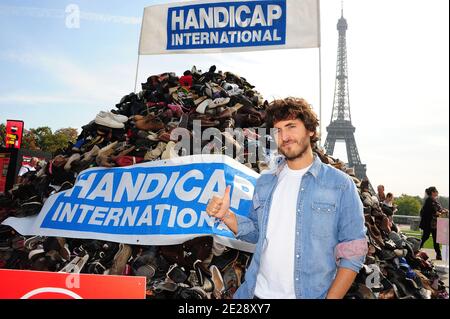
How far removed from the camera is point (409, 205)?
3225 centimetres

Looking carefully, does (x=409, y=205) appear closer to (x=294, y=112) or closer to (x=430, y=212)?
(x=430, y=212)

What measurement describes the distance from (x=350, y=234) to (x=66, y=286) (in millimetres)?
1902

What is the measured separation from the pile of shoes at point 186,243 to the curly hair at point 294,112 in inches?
101

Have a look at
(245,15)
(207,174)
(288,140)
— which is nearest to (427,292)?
(207,174)

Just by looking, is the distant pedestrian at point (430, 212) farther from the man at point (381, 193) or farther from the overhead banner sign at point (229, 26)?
the overhead banner sign at point (229, 26)

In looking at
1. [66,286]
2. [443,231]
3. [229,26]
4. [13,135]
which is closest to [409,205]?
[229,26]

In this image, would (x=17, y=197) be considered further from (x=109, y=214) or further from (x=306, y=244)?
(x=306, y=244)

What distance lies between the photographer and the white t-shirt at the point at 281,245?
2.16 m

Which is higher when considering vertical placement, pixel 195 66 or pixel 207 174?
pixel 195 66

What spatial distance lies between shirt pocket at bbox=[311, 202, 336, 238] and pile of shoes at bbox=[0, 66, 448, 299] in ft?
7.80

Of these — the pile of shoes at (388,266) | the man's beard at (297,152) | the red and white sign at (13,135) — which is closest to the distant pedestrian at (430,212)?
the pile of shoes at (388,266)

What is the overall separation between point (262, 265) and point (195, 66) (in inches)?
294

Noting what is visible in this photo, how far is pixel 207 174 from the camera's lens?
480 centimetres

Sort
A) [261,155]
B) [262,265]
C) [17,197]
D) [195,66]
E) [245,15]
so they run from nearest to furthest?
[262,265] → [261,155] → [17,197] → [245,15] → [195,66]
